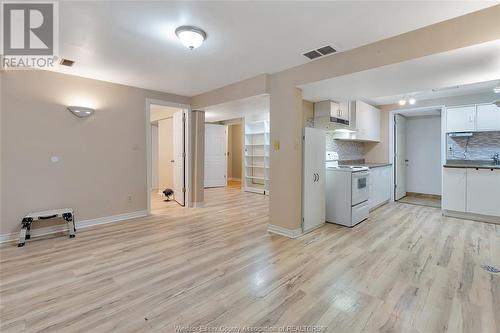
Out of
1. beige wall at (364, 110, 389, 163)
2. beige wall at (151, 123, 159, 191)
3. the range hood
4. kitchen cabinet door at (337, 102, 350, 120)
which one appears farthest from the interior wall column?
beige wall at (151, 123, 159, 191)

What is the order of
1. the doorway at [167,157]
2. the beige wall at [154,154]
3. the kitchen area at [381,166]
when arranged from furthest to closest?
the beige wall at [154,154] < the doorway at [167,157] < the kitchen area at [381,166]

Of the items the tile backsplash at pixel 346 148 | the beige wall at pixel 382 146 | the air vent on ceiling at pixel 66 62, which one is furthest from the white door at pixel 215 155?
the air vent on ceiling at pixel 66 62

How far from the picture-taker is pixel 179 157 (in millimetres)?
5664

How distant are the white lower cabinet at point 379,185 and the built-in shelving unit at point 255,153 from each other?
3.19 m

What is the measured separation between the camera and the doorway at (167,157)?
5422 millimetres

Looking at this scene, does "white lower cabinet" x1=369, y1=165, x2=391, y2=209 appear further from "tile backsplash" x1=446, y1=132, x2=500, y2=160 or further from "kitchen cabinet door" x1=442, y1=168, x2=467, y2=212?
"tile backsplash" x1=446, y1=132, x2=500, y2=160

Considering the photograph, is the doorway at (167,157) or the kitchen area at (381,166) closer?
the kitchen area at (381,166)

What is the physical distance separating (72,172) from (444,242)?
5702 mm

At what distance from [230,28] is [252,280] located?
247 cm

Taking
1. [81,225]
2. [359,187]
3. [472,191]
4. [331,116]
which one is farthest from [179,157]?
[472,191]

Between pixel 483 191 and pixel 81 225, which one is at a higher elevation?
pixel 483 191

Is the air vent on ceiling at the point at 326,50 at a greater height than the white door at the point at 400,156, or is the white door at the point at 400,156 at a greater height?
the air vent on ceiling at the point at 326,50

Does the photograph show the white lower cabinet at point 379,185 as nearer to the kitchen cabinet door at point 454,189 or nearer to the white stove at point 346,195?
the white stove at point 346,195

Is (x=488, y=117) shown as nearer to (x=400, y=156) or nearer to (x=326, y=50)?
(x=400, y=156)
